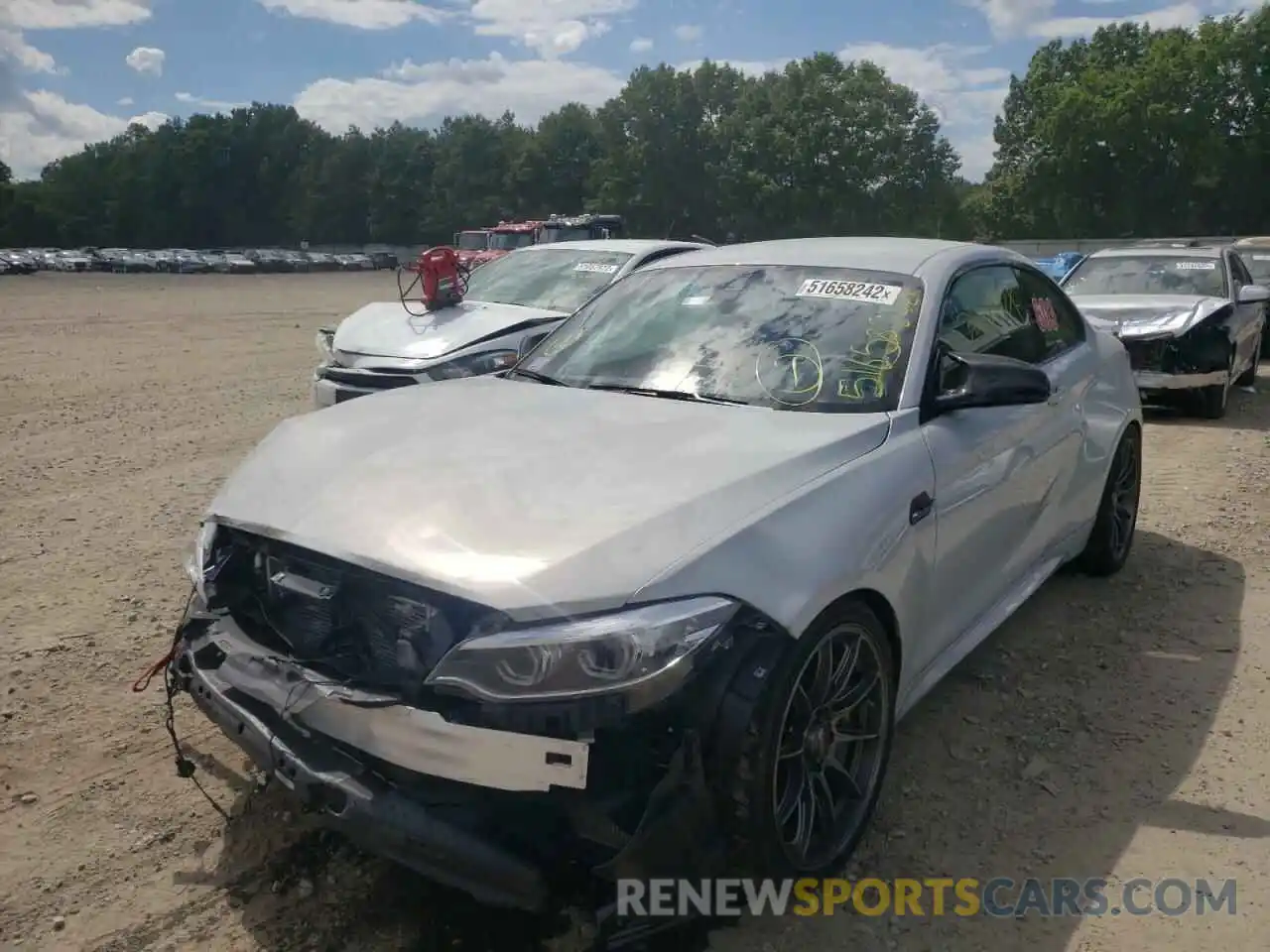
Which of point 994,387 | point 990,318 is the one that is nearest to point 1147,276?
point 990,318

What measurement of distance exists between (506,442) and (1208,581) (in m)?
3.91

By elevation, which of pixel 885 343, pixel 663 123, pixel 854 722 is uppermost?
pixel 663 123

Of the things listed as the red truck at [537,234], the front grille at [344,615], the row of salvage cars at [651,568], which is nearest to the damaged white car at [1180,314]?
the row of salvage cars at [651,568]

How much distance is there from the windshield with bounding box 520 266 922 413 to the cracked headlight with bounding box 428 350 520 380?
10.5ft

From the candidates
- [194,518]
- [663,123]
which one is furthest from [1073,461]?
[663,123]

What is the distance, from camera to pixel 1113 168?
2211 inches

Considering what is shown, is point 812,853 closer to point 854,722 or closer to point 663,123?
point 854,722

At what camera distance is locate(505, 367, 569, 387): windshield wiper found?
3.68 meters

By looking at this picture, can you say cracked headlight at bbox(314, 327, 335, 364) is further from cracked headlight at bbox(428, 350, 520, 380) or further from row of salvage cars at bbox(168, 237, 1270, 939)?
row of salvage cars at bbox(168, 237, 1270, 939)

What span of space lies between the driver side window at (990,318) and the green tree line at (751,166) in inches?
2279

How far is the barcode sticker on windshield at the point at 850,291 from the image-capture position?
3525 mm

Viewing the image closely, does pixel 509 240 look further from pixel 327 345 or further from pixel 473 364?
pixel 473 364

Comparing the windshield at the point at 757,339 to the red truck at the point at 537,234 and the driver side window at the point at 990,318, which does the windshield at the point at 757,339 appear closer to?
the driver side window at the point at 990,318

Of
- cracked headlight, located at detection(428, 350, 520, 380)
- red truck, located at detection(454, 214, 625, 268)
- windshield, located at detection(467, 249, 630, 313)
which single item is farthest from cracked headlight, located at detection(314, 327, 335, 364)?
red truck, located at detection(454, 214, 625, 268)
